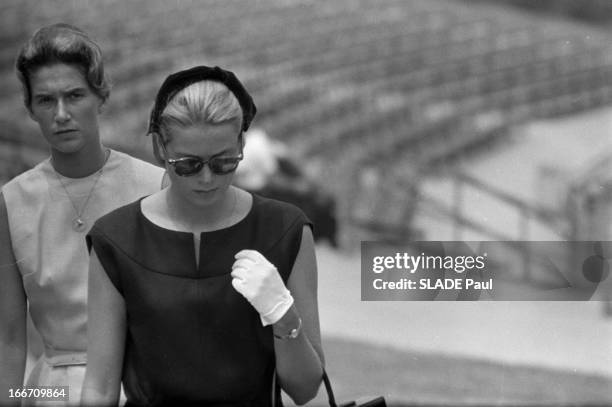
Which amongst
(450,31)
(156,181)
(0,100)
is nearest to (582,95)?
(450,31)

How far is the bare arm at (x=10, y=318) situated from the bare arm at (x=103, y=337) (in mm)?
344

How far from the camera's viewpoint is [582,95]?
4824mm

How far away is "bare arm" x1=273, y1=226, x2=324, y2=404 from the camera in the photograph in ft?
5.41

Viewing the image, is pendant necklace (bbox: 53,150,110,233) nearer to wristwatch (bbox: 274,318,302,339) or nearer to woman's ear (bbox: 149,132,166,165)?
woman's ear (bbox: 149,132,166,165)

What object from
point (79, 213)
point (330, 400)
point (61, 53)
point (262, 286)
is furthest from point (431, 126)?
point (262, 286)

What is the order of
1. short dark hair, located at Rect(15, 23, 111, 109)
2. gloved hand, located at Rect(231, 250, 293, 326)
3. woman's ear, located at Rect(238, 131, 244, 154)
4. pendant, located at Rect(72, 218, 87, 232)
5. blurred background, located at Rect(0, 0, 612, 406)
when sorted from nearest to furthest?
1. gloved hand, located at Rect(231, 250, 293, 326)
2. woman's ear, located at Rect(238, 131, 244, 154)
3. short dark hair, located at Rect(15, 23, 111, 109)
4. pendant, located at Rect(72, 218, 87, 232)
5. blurred background, located at Rect(0, 0, 612, 406)

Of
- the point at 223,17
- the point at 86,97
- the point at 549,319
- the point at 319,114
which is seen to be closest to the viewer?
the point at 86,97

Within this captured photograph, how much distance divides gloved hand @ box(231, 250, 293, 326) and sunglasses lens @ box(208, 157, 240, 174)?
5.4 inches

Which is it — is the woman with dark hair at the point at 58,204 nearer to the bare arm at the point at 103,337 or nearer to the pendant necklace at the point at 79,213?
the pendant necklace at the point at 79,213

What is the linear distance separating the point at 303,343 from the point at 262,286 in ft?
0.42

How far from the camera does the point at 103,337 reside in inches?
66.8

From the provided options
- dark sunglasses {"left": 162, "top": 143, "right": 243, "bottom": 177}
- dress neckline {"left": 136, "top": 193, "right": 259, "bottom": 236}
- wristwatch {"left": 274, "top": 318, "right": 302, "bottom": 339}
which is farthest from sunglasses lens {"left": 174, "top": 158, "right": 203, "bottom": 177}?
wristwatch {"left": 274, "top": 318, "right": 302, "bottom": 339}

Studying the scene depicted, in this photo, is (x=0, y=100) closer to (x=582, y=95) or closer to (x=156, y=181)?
(x=582, y=95)

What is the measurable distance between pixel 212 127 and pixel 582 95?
3475mm
